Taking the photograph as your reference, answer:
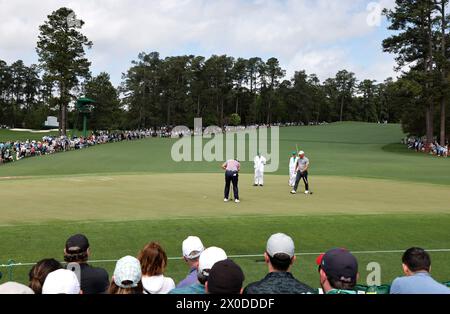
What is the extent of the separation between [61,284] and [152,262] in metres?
1.38

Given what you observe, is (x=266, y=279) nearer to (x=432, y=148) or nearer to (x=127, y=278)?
(x=127, y=278)

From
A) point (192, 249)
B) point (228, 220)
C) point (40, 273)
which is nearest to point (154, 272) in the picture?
point (192, 249)

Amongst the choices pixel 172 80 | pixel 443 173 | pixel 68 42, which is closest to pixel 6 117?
pixel 172 80

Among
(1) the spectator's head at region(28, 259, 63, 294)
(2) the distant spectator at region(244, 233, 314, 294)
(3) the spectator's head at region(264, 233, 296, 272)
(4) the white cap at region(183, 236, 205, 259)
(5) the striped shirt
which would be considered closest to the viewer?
(2) the distant spectator at region(244, 233, 314, 294)

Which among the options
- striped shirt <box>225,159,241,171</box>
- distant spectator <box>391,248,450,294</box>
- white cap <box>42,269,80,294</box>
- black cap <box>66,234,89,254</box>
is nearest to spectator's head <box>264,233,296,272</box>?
distant spectator <box>391,248,450,294</box>

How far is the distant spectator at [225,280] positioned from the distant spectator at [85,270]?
6.94ft

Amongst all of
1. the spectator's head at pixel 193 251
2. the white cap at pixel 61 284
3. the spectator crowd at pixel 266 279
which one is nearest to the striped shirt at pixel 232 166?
the spectator's head at pixel 193 251

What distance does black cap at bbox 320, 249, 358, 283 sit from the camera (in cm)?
447

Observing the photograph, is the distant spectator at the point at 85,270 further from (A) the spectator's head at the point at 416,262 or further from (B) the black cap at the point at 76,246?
(A) the spectator's head at the point at 416,262

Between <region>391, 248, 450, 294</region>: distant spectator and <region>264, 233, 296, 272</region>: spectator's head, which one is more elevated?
<region>264, 233, 296, 272</region>: spectator's head

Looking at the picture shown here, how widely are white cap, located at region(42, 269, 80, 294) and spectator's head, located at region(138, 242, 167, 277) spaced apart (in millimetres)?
1228

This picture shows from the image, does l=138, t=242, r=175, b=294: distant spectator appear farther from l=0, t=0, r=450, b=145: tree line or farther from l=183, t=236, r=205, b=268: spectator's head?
l=0, t=0, r=450, b=145: tree line

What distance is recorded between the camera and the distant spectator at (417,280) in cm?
431
